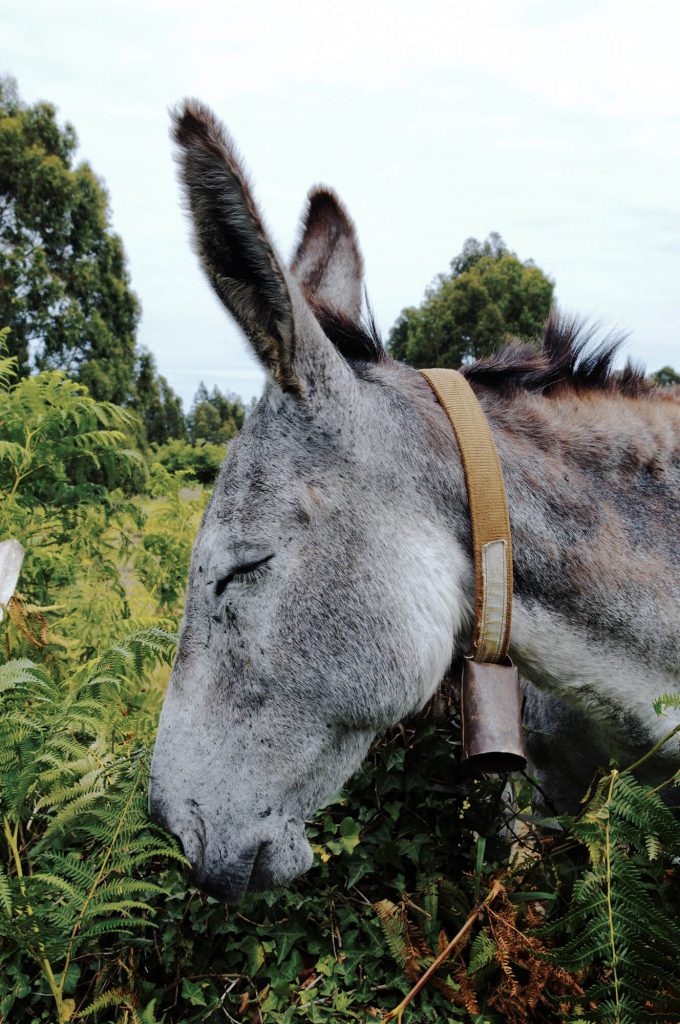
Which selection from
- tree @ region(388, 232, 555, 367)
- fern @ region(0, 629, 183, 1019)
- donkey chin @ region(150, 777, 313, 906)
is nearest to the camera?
fern @ region(0, 629, 183, 1019)

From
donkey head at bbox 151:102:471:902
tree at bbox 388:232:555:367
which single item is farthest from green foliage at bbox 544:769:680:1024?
tree at bbox 388:232:555:367

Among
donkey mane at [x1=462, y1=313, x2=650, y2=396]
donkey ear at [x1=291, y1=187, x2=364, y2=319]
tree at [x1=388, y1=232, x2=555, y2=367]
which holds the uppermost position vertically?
tree at [x1=388, y1=232, x2=555, y2=367]

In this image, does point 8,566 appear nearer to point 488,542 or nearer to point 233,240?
point 233,240

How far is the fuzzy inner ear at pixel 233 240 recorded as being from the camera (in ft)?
5.43

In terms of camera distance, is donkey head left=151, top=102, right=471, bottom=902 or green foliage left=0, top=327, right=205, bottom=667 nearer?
donkey head left=151, top=102, right=471, bottom=902

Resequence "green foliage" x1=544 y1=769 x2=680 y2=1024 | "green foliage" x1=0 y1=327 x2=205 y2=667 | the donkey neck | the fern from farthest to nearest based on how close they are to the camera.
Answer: "green foliage" x1=0 y1=327 x2=205 y2=667, the donkey neck, the fern, "green foliage" x1=544 y1=769 x2=680 y2=1024

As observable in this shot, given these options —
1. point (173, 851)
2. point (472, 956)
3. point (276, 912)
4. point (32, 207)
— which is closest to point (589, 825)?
point (472, 956)

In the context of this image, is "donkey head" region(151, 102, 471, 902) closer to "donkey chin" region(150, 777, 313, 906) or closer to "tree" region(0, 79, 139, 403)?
"donkey chin" region(150, 777, 313, 906)

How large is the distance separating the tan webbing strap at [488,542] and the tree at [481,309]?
30.7 m

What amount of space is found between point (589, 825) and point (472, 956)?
1.45 ft

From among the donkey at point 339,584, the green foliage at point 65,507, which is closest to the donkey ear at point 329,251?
the donkey at point 339,584

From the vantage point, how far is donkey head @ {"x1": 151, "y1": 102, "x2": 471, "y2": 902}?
1.85m

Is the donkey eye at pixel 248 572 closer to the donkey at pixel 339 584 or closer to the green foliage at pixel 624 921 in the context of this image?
the donkey at pixel 339 584

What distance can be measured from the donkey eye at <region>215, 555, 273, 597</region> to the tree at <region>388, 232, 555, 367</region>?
1218 inches
